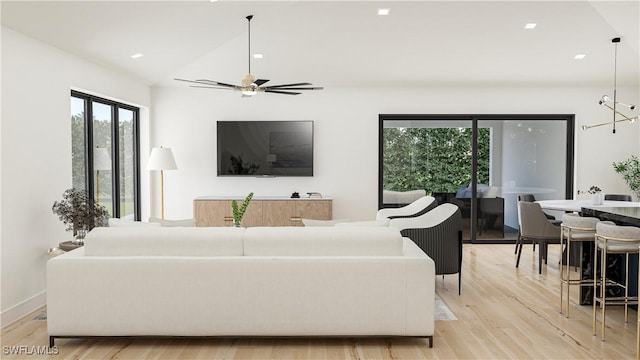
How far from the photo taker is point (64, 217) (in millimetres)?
4605

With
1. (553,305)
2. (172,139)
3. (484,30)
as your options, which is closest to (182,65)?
(172,139)

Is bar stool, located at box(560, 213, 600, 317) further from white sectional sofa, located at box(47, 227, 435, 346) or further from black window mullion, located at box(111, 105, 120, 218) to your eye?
black window mullion, located at box(111, 105, 120, 218)

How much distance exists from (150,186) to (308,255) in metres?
5.03

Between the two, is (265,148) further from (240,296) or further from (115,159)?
(240,296)

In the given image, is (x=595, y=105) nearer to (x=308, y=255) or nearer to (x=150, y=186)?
(x=308, y=255)

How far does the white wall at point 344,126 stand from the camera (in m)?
7.93

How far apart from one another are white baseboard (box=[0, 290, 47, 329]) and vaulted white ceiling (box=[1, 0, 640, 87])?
91.7 inches

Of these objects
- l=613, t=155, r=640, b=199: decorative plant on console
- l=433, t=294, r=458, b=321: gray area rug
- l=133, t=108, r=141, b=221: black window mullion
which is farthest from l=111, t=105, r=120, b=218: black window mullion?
l=613, t=155, r=640, b=199: decorative plant on console

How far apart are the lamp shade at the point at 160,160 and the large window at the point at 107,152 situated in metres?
0.38

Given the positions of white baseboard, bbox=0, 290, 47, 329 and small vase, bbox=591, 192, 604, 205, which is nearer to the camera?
white baseboard, bbox=0, 290, 47, 329

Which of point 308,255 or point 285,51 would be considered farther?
point 285,51

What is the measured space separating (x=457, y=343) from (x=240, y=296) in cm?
158

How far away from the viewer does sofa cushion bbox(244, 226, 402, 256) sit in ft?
11.6

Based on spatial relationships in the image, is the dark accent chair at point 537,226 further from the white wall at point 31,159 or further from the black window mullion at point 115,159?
the black window mullion at point 115,159
